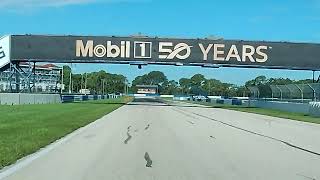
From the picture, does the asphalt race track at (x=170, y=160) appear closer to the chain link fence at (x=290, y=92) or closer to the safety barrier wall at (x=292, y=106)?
the safety barrier wall at (x=292, y=106)

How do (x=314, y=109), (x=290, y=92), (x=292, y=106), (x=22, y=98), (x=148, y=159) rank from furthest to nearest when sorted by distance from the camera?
(x=290, y=92)
(x=22, y=98)
(x=292, y=106)
(x=314, y=109)
(x=148, y=159)

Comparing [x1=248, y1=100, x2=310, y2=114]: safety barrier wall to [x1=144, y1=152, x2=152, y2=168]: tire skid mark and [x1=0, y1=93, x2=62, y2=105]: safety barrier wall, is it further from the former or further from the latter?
Answer: [x1=144, y1=152, x2=152, y2=168]: tire skid mark

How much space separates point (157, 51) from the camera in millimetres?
61062

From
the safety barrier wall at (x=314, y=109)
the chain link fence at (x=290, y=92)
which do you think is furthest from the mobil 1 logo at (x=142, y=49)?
the safety barrier wall at (x=314, y=109)

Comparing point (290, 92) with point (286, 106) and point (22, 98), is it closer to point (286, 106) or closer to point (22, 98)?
point (286, 106)

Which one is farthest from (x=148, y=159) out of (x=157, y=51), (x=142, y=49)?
(x=142, y=49)

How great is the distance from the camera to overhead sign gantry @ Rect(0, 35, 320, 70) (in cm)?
6103

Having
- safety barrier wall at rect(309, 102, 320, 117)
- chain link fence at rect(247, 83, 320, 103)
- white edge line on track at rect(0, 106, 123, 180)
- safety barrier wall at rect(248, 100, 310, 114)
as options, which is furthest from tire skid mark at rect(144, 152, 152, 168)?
chain link fence at rect(247, 83, 320, 103)

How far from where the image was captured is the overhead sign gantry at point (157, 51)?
61.0 metres

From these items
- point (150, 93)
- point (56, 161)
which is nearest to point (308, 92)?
point (56, 161)

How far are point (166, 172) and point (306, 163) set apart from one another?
12.7 ft

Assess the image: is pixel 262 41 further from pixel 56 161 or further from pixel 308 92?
pixel 56 161

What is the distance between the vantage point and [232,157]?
13914mm

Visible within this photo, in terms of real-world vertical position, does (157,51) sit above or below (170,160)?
above
